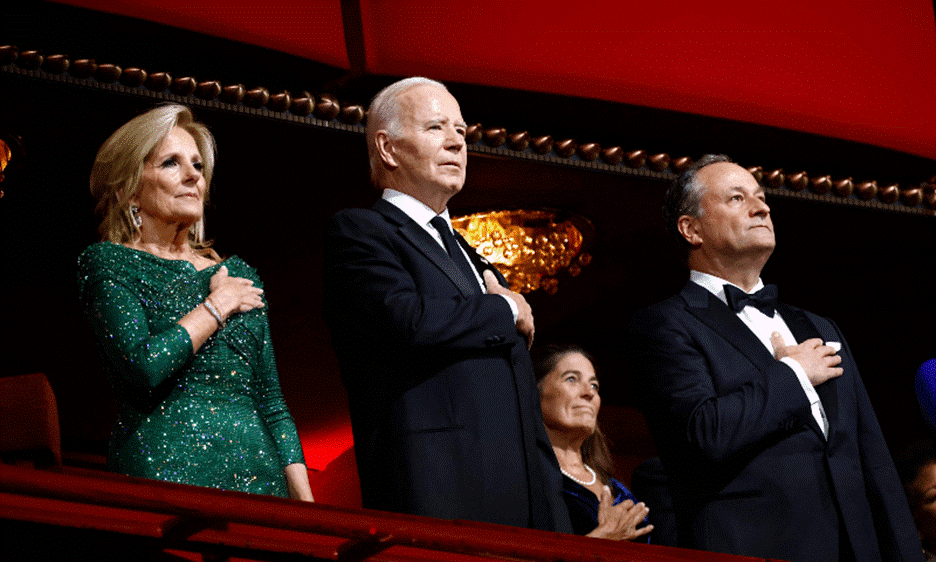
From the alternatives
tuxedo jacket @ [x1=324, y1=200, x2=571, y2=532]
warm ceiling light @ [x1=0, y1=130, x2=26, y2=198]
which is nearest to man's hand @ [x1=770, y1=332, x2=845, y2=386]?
tuxedo jacket @ [x1=324, y1=200, x2=571, y2=532]

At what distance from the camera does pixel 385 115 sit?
1909 millimetres

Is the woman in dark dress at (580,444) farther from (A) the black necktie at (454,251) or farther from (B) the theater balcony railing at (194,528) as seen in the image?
(B) the theater balcony railing at (194,528)

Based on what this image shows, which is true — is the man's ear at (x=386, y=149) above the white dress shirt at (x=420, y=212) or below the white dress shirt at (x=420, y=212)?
above

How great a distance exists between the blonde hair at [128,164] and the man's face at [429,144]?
0.34 meters

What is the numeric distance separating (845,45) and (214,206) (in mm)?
1466

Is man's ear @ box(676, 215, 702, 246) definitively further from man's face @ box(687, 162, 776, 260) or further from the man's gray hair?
the man's gray hair

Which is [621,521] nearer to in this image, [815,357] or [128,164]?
[815,357]

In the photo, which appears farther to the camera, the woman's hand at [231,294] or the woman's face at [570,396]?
the woman's face at [570,396]

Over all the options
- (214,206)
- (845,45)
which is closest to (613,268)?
(845,45)

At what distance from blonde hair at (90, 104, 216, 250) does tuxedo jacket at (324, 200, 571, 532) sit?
0.38 metres

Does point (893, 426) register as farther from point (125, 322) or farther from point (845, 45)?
point (125, 322)

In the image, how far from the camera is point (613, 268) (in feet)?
10.9

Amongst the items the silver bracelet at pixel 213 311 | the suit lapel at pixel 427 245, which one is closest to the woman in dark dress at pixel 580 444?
the suit lapel at pixel 427 245

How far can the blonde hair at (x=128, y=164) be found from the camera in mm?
1892
